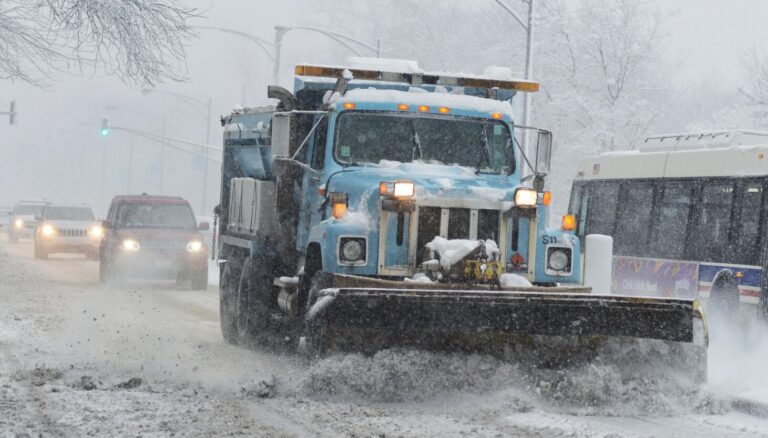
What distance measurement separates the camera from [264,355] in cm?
1305

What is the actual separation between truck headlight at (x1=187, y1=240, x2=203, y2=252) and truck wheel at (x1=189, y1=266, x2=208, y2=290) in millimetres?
425

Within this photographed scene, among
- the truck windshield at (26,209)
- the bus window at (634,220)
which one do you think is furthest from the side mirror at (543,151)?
the truck windshield at (26,209)

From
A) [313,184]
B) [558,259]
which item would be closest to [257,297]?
[313,184]

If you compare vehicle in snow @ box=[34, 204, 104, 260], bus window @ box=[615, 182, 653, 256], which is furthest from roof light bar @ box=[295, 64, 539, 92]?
vehicle in snow @ box=[34, 204, 104, 260]

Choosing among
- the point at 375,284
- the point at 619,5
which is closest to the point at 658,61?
the point at 619,5

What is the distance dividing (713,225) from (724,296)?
3.94ft

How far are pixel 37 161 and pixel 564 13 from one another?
121m

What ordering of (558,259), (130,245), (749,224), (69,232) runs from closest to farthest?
1. (558,259)
2. (749,224)
3. (130,245)
4. (69,232)

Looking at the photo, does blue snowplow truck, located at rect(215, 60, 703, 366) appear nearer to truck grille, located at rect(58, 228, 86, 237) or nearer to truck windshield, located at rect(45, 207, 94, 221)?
truck grille, located at rect(58, 228, 86, 237)

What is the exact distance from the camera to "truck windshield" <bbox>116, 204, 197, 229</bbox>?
Result: 2336cm

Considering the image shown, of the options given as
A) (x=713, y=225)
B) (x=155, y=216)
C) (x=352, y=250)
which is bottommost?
(x=352, y=250)

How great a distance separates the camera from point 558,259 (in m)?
10.8

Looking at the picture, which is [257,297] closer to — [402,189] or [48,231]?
[402,189]

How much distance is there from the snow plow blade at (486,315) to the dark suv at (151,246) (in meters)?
13.6
